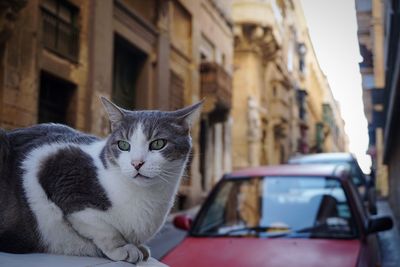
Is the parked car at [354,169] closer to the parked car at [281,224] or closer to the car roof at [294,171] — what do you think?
the car roof at [294,171]

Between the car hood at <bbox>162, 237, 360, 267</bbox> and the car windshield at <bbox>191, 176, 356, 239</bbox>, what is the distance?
187 mm

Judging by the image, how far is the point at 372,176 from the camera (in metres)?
12.8

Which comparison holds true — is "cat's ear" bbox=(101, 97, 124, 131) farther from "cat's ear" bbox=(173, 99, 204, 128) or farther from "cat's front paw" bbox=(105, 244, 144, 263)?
"cat's front paw" bbox=(105, 244, 144, 263)

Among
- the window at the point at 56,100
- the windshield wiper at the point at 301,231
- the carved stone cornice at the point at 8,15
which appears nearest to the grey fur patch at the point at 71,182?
the windshield wiper at the point at 301,231

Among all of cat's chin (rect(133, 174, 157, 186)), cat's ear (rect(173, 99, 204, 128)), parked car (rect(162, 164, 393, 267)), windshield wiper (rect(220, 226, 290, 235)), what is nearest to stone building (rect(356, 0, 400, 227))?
parked car (rect(162, 164, 393, 267))

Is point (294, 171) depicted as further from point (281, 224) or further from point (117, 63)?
point (117, 63)

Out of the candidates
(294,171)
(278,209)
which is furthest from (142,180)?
(294,171)

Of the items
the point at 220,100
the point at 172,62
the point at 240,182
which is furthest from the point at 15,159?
the point at 220,100

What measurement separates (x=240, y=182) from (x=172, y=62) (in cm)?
1200

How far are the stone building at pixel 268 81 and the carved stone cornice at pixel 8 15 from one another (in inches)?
771

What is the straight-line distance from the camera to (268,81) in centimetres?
3288

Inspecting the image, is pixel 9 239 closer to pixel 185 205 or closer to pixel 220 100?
pixel 185 205

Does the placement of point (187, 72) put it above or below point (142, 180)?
above

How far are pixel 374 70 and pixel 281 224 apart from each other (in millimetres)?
17983
